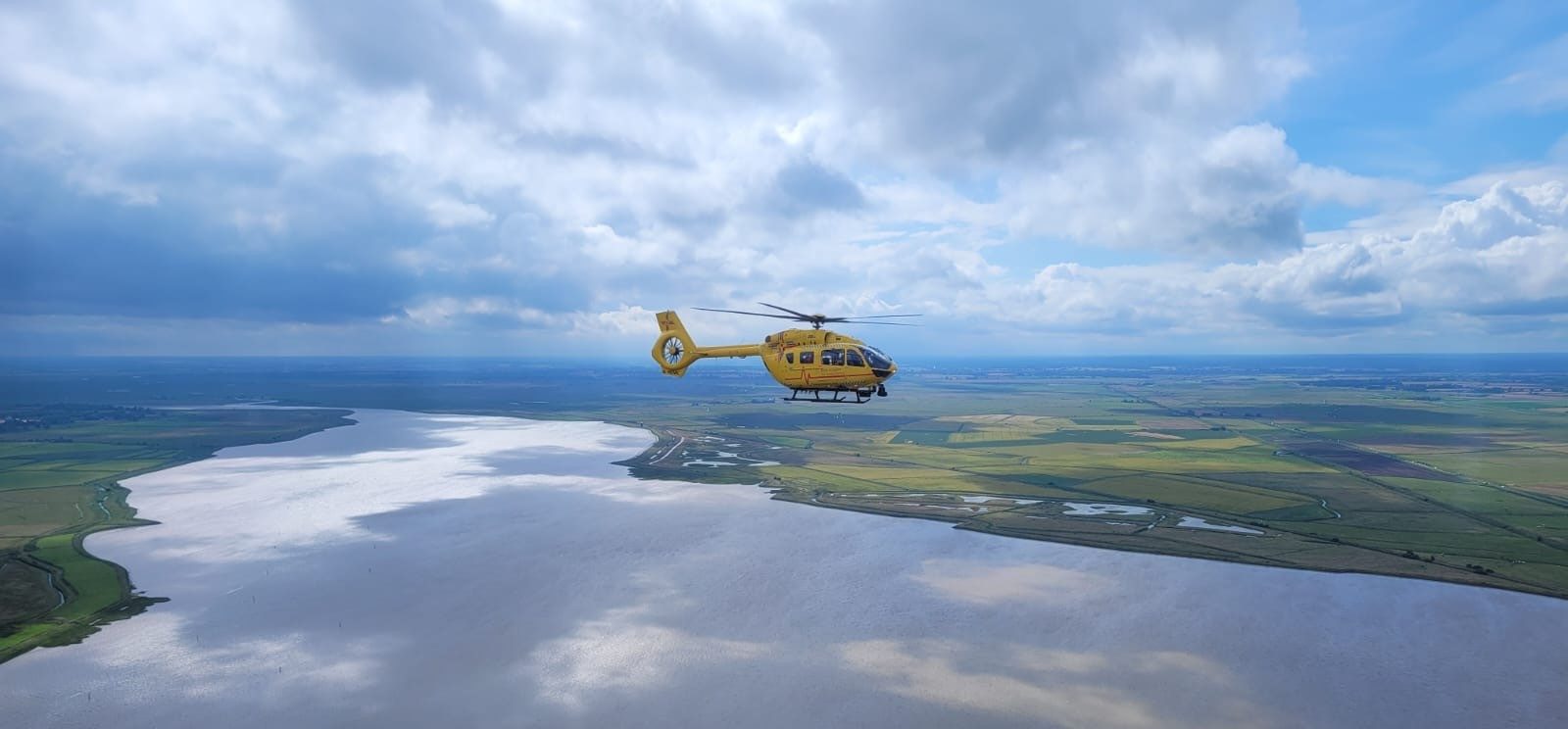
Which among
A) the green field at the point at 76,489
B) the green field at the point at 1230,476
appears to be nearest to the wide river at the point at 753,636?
the green field at the point at 76,489

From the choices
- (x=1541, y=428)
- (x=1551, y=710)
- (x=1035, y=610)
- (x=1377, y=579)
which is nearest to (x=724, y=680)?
(x=1035, y=610)

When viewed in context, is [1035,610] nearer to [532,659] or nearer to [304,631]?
[532,659]

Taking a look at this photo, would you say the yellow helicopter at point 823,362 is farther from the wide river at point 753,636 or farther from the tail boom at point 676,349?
the wide river at point 753,636

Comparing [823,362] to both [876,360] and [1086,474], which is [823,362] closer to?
[876,360]

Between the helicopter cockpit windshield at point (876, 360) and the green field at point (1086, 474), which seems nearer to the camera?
the helicopter cockpit windshield at point (876, 360)

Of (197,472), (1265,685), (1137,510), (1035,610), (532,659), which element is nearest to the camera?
(1265,685)

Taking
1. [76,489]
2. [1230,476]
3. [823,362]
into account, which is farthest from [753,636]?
[76,489]
